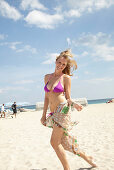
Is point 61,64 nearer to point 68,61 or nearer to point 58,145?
point 68,61

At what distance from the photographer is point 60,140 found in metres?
2.82

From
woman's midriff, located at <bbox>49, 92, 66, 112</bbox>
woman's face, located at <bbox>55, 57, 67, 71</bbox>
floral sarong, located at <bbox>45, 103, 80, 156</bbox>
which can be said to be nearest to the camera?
floral sarong, located at <bbox>45, 103, 80, 156</bbox>

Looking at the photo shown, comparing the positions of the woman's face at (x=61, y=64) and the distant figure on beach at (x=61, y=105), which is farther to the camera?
the woman's face at (x=61, y=64)

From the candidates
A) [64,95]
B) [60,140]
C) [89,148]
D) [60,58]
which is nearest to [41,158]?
[89,148]

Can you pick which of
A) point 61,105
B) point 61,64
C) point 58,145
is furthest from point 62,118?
point 61,64

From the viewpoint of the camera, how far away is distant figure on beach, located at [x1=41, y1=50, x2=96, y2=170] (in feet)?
9.01

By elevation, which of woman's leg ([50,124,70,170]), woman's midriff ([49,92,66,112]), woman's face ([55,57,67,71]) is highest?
woman's face ([55,57,67,71])

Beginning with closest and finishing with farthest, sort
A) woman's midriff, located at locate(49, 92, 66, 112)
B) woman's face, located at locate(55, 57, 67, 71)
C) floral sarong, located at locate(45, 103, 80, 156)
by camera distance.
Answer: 1. floral sarong, located at locate(45, 103, 80, 156)
2. woman's midriff, located at locate(49, 92, 66, 112)
3. woman's face, located at locate(55, 57, 67, 71)

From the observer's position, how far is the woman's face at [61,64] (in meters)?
2.98

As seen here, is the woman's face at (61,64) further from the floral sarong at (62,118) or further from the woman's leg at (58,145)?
the woman's leg at (58,145)

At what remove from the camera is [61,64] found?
118 inches

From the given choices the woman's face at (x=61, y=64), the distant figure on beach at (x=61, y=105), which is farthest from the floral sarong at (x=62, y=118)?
the woman's face at (x=61, y=64)

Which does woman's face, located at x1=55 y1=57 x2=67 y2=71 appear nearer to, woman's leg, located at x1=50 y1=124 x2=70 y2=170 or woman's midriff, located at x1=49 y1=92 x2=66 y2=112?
woman's midriff, located at x1=49 y1=92 x2=66 y2=112

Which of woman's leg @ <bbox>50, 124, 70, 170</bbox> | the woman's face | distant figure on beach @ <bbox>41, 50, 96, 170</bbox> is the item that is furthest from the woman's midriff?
the woman's face
